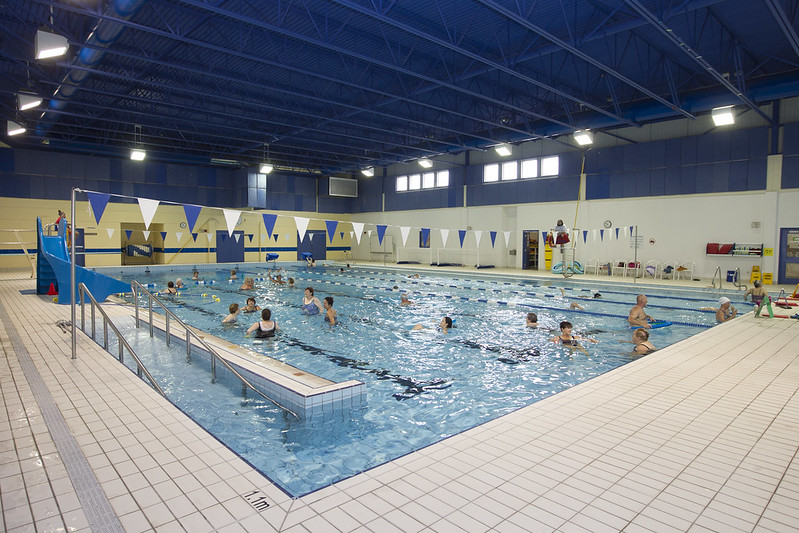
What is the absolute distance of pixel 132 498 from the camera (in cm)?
239

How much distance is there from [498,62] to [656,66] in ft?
16.1

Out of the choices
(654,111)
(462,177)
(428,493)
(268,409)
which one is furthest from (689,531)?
(462,177)

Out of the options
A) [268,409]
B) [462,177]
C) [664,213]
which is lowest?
[268,409]

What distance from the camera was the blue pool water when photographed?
3986mm

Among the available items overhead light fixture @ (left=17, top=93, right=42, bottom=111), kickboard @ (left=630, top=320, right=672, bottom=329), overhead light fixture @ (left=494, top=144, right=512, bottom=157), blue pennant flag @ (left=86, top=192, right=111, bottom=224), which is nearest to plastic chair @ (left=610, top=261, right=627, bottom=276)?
overhead light fixture @ (left=494, top=144, right=512, bottom=157)

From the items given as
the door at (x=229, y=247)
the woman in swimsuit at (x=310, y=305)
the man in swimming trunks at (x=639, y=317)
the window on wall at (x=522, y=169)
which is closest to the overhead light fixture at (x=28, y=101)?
the woman in swimsuit at (x=310, y=305)

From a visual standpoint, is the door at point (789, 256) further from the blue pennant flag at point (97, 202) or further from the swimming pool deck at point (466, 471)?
the blue pennant flag at point (97, 202)

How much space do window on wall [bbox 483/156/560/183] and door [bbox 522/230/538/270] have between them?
2.58 meters

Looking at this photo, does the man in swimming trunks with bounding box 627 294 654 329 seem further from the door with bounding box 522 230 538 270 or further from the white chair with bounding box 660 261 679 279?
the door with bounding box 522 230 538 270

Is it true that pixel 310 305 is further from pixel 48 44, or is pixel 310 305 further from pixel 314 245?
pixel 314 245

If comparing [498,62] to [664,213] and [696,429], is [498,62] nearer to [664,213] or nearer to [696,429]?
[696,429]

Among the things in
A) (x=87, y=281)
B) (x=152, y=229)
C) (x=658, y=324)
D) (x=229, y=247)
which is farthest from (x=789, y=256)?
(x=152, y=229)

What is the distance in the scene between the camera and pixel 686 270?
1523 centimetres

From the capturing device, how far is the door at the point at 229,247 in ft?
79.0
